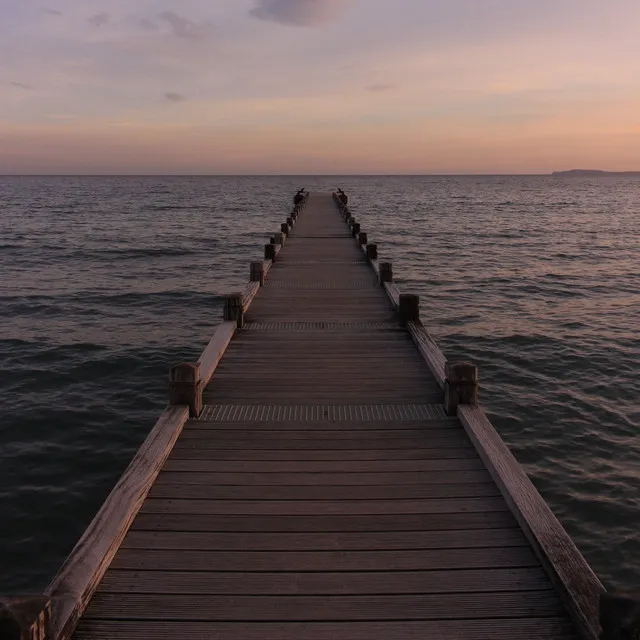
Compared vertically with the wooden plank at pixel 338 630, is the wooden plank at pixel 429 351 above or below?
below

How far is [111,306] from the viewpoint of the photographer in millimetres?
20641

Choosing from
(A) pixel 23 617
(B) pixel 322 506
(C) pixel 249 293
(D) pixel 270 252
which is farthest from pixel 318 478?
(D) pixel 270 252

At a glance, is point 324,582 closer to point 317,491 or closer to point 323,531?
point 323,531

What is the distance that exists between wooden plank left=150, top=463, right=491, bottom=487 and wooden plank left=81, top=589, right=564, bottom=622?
5.45ft

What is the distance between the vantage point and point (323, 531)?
5207 mm

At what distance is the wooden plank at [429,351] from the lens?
8586mm

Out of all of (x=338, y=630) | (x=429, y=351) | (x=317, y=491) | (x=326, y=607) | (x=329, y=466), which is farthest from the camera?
(x=429, y=351)

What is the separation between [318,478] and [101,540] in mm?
2125

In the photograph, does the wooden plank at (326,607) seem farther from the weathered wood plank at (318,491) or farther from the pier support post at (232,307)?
the pier support post at (232,307)

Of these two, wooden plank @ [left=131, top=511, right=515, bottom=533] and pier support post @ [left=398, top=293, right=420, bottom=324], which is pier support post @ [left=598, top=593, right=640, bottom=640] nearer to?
wooden plank @ [left=131, top=511, right=515, bottom=533]

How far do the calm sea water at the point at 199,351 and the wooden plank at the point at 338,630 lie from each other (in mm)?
3661

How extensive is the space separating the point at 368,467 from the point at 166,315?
46.6ft

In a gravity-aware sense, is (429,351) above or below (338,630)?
below

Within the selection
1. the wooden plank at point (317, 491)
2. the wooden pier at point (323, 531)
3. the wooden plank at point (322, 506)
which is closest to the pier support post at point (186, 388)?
the wooden pier at point (323, 531)
